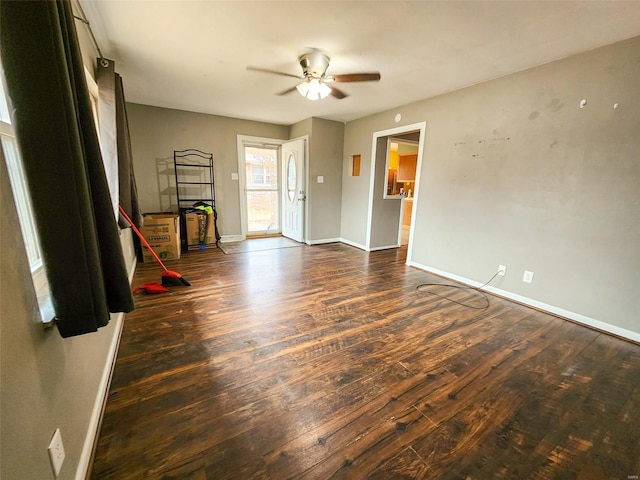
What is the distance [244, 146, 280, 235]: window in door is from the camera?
5.77 m

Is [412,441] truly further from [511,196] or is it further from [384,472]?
[511,196]

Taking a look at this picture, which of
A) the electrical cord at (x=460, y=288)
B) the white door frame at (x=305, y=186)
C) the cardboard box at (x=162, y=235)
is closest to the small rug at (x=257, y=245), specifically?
the white door frame at (x=305, y=186)

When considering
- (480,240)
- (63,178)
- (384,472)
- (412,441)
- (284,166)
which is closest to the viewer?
(63,178)

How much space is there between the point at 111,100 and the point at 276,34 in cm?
150

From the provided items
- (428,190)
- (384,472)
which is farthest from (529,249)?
(384,472)

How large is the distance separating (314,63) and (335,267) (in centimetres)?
255

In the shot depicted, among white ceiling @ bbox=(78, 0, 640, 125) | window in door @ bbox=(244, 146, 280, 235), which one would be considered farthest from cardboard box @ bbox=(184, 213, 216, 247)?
white ceiling @ bbox=(78, 0, 640, 125)

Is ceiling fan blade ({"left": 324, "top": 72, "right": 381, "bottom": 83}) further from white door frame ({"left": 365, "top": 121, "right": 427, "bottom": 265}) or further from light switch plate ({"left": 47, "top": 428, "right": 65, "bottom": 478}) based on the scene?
light switch plate ({"left": 47, "top": 428, "right": 65, "bottom": 478})

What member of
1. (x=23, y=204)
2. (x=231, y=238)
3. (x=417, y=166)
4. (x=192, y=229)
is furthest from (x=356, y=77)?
(x=231, y=238)

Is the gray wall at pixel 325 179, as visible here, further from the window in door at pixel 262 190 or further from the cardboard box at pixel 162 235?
the cardboard box at pixel 162 235

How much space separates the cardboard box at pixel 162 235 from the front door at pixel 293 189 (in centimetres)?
221

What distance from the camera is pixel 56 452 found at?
879 mm

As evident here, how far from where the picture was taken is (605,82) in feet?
7.30

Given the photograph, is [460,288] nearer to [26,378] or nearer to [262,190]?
[26,378]
